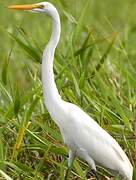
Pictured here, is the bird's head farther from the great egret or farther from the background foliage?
the background foliage

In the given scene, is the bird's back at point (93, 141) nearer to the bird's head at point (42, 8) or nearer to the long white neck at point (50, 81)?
the long white neck at point (50, 81)

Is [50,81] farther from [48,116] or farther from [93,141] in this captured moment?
[48,116]

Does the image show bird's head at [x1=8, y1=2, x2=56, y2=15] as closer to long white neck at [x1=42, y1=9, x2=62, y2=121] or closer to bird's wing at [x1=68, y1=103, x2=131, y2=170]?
long white neck at [x1=42, y1=9, x2=62, y2=121]

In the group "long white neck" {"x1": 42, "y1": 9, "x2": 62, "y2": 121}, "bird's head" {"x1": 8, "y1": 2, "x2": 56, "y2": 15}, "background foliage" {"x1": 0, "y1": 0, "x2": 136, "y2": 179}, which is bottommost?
"background foliage" {"x1": 0, "y1": 0, "x2": 136, "y2": 179}

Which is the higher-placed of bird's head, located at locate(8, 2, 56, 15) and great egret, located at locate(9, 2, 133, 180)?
bird's head, located at locate(8, 2, 56, 15)

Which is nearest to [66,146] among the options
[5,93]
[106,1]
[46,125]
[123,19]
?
[46,125]

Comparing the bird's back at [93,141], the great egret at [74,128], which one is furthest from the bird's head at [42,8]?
the bird's back at [93,141]

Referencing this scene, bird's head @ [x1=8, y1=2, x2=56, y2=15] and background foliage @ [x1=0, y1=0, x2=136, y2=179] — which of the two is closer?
bird's head @ [x1=8, y1=2, x2=56, y2=15]

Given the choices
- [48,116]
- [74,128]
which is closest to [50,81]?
[74,128]

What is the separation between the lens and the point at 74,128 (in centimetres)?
303

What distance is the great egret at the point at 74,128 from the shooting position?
301 cm

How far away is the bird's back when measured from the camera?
304cm

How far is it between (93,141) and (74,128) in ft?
0.30

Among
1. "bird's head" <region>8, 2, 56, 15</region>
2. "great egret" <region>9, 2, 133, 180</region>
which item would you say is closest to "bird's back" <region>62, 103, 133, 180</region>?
"great egret" <region>9, 2, 133, 180</region>
